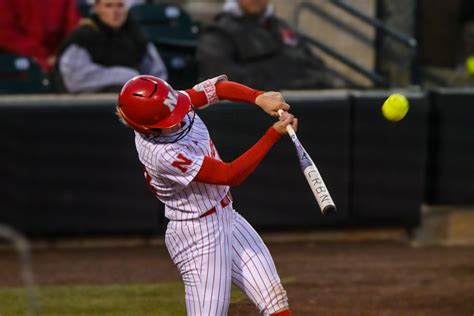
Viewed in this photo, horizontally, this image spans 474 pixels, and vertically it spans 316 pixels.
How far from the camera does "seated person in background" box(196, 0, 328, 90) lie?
941cm

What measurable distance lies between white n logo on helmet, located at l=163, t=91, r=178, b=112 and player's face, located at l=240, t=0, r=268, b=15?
14.7ft

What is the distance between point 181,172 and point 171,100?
33 centimetres

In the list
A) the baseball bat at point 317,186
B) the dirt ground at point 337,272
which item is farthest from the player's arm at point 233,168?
the dirt ground at point 337,272

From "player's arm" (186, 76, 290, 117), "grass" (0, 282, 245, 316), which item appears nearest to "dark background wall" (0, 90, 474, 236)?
"grass" (0, 282, 245, 316)

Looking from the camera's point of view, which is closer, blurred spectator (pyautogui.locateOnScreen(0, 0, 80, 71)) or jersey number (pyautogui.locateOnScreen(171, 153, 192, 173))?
jersey number (pyautogui.locateOnScreen(171, 153, 192, 173))

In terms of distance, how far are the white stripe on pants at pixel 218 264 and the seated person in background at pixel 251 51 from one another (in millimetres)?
4072

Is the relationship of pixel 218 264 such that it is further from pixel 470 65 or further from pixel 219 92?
pixel 470 65

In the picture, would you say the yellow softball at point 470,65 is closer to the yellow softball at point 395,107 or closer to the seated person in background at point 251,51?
the seated person in background at point 251,51

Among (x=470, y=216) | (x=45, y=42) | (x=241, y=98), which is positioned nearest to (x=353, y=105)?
(x=470, y=216)

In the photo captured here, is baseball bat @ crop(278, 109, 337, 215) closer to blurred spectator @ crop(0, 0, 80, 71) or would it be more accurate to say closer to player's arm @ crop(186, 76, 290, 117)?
player's arm @ crop(186, 76, 290, 117)

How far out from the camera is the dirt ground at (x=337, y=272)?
735 centimetres

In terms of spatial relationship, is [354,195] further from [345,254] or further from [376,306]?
[376,306]

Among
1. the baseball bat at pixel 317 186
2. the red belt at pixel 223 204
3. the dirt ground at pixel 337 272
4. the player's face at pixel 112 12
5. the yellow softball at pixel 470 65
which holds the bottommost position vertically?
the dirt ground at pixel 337 272

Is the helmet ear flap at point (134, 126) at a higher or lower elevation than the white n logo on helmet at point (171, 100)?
lower
